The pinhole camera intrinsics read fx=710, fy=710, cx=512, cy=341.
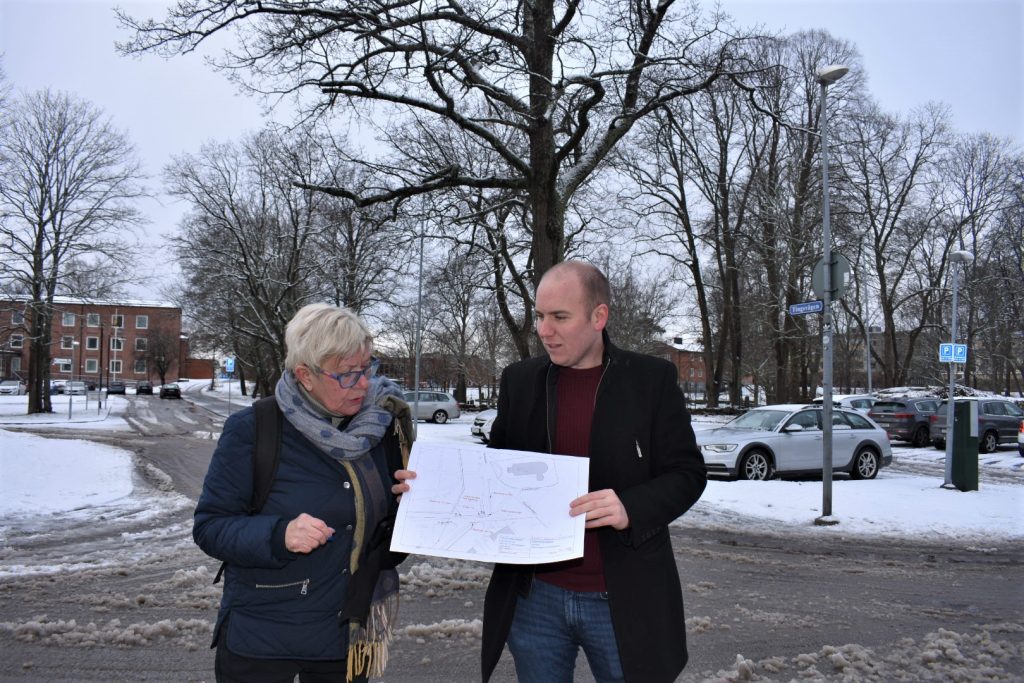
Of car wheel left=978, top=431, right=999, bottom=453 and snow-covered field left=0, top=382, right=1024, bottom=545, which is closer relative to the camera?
snow-covered field left=0, top=382, right=1024, bottom=545

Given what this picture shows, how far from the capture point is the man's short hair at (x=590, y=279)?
8.05ft

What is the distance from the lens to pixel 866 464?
1426cm

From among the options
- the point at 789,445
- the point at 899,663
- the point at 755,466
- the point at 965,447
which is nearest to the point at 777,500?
the point at 755,466

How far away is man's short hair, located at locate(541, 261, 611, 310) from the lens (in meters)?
2.46

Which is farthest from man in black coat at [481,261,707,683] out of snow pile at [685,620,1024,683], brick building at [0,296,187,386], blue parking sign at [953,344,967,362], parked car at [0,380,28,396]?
brick building at [0,296,187,386]

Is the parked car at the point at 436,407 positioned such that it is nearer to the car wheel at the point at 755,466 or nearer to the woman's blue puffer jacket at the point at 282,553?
the car wheel at the point at 755,466

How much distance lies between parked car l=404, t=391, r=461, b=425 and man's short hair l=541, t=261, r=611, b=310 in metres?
30.4

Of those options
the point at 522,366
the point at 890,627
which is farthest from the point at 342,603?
the point at 890,627

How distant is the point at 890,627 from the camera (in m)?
5.41

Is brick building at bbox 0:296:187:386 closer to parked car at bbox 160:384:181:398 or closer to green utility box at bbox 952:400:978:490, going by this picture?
parked car at bbox 160:384:181:398

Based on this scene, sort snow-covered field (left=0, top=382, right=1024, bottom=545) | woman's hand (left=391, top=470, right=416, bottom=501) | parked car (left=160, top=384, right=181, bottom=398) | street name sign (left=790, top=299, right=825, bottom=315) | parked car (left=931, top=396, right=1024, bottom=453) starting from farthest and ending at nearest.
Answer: parked car (left=160, top=384, right=181, bottom=398)
parked car (left=931, top=396, right=1024, bottom=453)
street name sign (left=790, top=299, right=825, bottom=315)
snow-covered field (left=0, top=382, right=1024, bottom=545)
woman's hand (left=391, top=470, right=416, bottom=501)

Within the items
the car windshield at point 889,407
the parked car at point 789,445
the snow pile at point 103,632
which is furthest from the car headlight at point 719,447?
the car windshield at point 889,407

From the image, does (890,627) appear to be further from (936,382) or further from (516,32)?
(936,382)

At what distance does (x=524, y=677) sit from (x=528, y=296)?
61.3ft
